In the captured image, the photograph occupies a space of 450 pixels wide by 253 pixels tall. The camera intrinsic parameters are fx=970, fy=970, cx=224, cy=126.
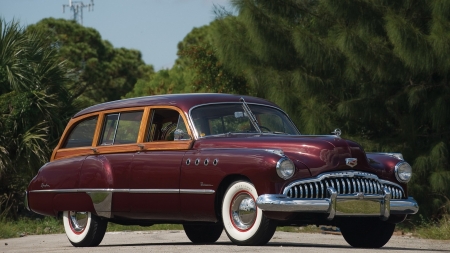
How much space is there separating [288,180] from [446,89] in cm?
1147

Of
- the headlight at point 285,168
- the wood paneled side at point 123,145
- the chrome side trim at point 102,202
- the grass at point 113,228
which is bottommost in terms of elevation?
the grass at point 113,228

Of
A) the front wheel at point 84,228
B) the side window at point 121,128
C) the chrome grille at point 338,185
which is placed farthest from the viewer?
the front wheel at point 84,228

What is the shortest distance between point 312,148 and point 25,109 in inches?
461

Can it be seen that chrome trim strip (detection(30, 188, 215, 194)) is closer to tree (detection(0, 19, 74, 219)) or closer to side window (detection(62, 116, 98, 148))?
side window (detection(62, 116, 98, 148))

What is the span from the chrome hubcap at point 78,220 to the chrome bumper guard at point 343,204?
11.0 ft

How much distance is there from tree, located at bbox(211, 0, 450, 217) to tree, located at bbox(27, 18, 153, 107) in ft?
91.0

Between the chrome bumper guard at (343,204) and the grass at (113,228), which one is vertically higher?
the chrome bumper guard at (343,204)

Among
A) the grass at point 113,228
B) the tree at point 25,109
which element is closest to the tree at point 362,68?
the grass at point 113,228

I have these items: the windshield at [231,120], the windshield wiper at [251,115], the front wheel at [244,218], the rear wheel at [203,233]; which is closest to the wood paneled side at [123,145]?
the windshield at [231,120]

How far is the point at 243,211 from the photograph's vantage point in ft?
32.0

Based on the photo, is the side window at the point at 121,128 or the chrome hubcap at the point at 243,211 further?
the side window at the point at 121,128

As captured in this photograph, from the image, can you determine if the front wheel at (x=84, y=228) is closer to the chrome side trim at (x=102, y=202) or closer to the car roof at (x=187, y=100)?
the chrome side trim at (x=102, y=202)

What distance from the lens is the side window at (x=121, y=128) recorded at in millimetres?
11422

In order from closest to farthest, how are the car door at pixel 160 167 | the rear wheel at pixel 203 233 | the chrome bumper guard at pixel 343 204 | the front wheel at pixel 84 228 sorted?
the chrome bumper guard at pixel 343 204 → the car door at pixel 160 167 → the front wheel at pixel 84 228 → the rear wheel at pixel 203 233
